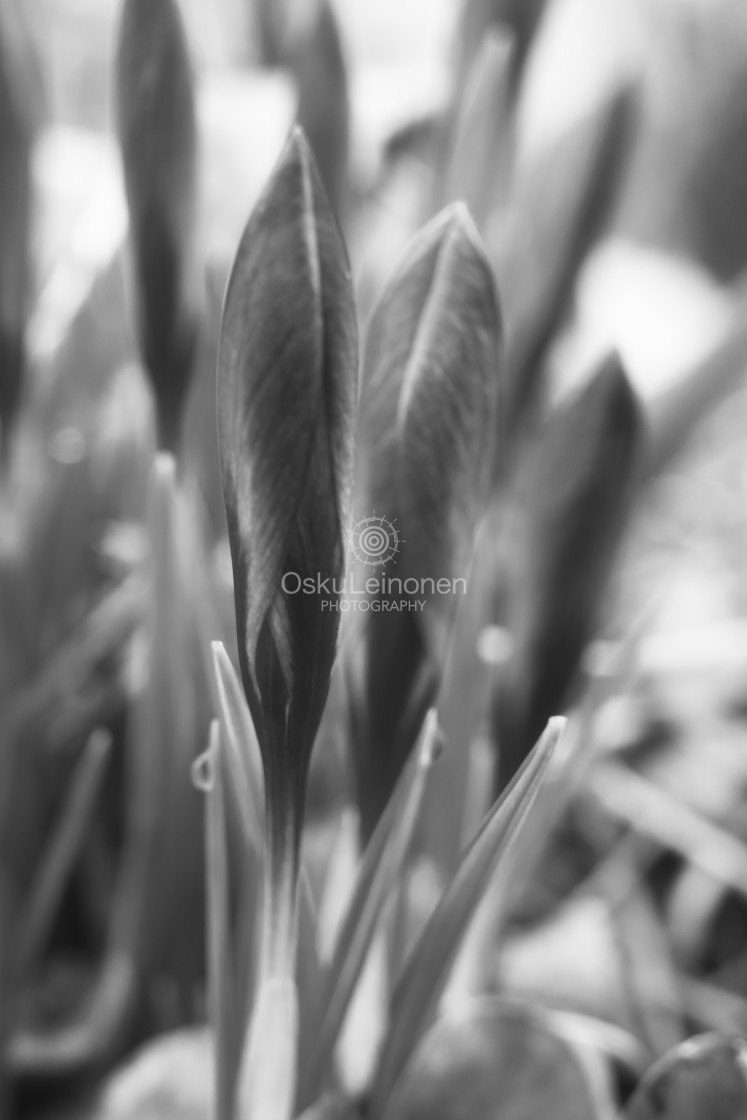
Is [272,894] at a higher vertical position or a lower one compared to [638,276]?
lower

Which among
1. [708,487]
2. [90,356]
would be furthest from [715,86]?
[90,356]

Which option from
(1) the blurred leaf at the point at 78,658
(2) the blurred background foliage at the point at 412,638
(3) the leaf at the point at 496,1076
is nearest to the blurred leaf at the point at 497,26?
(2) the blurred background foliage at the point at 412,638

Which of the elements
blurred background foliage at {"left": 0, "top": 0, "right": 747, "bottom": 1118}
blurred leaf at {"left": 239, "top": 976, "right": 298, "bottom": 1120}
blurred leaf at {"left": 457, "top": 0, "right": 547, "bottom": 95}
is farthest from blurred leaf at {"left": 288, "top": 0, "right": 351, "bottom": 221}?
blurred leaf at {"left": 239, "top": 976, "right": 298, "bottom": 1120}

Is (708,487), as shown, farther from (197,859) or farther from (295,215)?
(295,215)

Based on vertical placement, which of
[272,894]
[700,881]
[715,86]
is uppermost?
[715,86]

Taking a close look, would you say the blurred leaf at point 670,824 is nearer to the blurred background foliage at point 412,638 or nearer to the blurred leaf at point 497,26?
the blurred background foliage at point 412,638

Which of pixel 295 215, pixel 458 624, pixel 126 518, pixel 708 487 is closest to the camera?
pixel 295 215

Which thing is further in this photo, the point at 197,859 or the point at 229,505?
the point at 197,859
